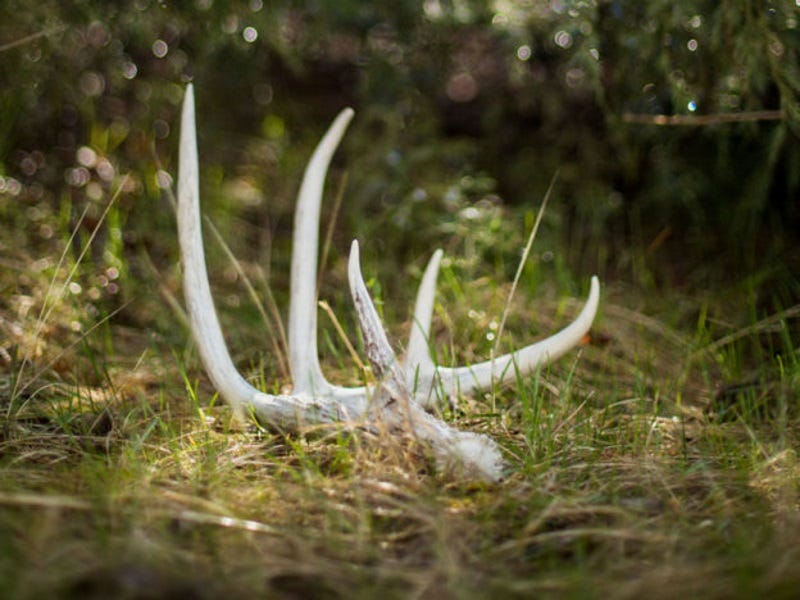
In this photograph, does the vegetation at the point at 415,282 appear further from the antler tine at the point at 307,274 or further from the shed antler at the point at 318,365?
the antler tine at the point at 307,274

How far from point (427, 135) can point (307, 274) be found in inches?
63.1

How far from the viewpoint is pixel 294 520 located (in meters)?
1.58

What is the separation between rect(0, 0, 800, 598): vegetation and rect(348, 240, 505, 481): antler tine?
0.04m

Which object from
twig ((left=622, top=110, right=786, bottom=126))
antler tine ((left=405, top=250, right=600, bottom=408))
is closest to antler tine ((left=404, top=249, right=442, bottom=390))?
antler tine ((left=405, top=250, right=600, bottom=408))

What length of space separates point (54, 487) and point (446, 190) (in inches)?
77.0

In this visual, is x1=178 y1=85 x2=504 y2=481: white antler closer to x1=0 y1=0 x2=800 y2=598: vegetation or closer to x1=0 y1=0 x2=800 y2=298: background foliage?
x1=0 y1=0 x2=800 y2=598: vegetation

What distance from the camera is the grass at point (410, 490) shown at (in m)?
1.33

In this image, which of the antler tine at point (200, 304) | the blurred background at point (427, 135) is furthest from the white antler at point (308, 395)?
the blurred background at point (427, 135)

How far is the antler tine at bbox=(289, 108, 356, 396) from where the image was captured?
6.72ft

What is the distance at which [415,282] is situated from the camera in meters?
2.95

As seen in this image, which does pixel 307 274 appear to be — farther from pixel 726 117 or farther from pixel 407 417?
pixel 726 117

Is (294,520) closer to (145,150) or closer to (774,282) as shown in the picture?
(774,282)

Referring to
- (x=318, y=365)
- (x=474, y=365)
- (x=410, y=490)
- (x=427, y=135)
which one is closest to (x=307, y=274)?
(x=318, y=365)

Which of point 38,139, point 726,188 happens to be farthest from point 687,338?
point 38,139
